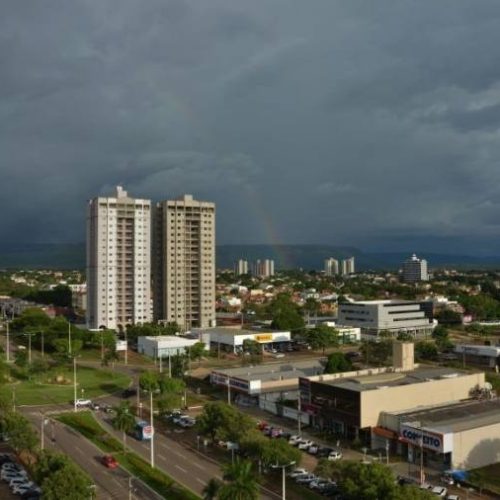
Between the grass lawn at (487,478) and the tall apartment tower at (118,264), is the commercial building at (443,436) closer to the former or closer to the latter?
the grass lawn at (487,478)

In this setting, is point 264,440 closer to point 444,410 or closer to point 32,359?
point 444,410

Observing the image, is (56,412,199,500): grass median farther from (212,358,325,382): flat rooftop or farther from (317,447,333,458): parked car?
(212,358,325,382): flat rooftop

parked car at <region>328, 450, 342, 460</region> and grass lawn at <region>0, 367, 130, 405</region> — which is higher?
parked car at <region>328, 450, 342, 460</region>

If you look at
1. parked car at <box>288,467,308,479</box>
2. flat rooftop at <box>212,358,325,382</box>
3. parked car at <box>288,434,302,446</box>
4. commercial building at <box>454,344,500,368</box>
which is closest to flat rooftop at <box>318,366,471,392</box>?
parked car at <box>288,434,302,446</box>

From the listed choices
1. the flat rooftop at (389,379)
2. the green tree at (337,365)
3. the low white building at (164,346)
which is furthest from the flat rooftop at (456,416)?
the low white building at (164,346)

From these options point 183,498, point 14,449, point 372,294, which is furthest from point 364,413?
point 372,294

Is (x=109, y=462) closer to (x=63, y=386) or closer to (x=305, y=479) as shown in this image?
(x=305, y=479)
